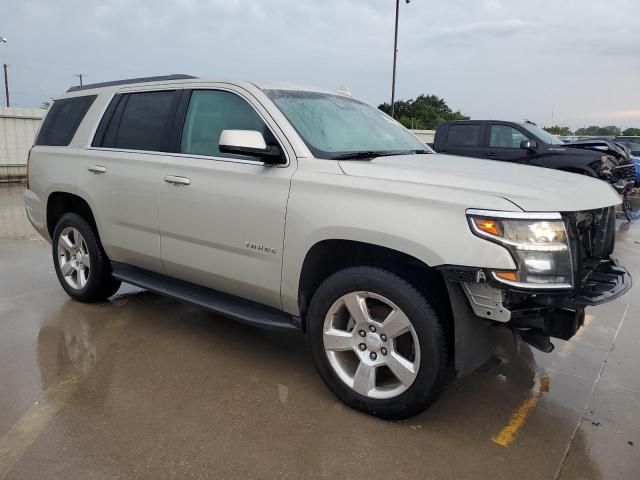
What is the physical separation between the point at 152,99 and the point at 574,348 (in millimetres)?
3828

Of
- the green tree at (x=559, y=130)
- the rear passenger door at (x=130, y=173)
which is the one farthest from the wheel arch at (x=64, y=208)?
the green tree at (x=559, y=130)

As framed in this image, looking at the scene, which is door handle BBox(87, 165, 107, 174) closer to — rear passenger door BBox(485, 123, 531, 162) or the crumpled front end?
the crumpled front end

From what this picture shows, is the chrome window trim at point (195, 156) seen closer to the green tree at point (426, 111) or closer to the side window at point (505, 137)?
the side window at point (505, 137)

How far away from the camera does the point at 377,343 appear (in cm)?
301

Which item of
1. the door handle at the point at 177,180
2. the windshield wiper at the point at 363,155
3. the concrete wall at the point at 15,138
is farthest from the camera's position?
the concrete wall at the point at 15,138

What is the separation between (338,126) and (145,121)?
1606 millimetres

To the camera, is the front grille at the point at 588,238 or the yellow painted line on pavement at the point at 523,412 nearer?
the front grille at the point at 588,238

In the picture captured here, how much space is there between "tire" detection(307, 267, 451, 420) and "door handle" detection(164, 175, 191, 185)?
1302 mm

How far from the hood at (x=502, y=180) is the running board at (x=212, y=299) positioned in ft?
3.42

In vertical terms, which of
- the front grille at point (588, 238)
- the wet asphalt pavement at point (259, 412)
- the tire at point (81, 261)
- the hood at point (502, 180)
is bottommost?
the wet asphalt pavement at point (259, 412)

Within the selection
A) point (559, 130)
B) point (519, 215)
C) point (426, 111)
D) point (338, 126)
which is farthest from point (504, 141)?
point (426, 111)

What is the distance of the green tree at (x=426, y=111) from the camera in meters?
50.9

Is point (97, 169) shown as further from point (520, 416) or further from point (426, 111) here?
point (426, 111)

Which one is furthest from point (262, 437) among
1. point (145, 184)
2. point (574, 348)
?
point (574, 348)
